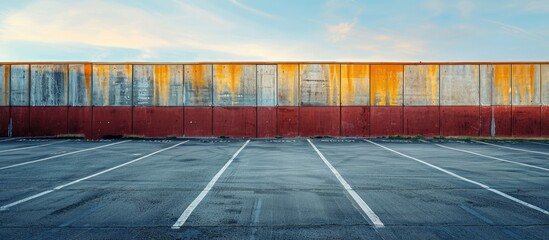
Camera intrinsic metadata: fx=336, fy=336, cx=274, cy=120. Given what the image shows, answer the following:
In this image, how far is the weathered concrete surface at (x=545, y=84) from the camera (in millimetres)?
20812

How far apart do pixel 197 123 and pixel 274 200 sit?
51.6 ft

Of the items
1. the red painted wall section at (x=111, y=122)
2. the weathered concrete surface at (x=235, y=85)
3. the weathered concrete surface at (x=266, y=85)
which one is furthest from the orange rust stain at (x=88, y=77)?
the weathered concrete surface at (x=266, y=85)

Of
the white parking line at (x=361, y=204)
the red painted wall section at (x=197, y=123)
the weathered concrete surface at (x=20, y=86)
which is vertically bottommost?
the white parking line at (x=361, y=204)

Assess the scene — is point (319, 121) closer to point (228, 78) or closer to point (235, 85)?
point (235, 85)

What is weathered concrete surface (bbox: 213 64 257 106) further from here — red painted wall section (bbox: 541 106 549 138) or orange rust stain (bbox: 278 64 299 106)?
red painted wall section (bbox: 541 106 549 138)

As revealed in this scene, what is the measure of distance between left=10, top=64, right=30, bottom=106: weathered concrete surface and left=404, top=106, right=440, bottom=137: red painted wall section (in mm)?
23890

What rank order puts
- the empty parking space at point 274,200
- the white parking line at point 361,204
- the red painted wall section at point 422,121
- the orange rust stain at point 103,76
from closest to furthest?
1. the empty parking space at point 274,200
2. the white parking line at point 361,204
3. the red painted wall section at point 422,121
4. the orange rust stain at point 103,76

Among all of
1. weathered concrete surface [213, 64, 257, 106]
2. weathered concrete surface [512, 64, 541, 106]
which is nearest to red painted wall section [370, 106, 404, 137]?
weathered concrete surface [512, 64, 541, 106]

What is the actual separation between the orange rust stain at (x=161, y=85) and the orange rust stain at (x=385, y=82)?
12.9m

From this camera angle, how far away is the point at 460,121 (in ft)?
68.8

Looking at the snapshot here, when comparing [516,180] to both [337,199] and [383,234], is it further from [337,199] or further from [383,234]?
[383,234]

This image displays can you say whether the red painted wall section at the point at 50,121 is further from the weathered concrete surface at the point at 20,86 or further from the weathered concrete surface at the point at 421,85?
the weathered concrete surface at the point at 421,85

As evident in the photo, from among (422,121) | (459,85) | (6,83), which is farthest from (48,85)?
(459,85)

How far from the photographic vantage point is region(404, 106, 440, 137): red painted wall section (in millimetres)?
20984
